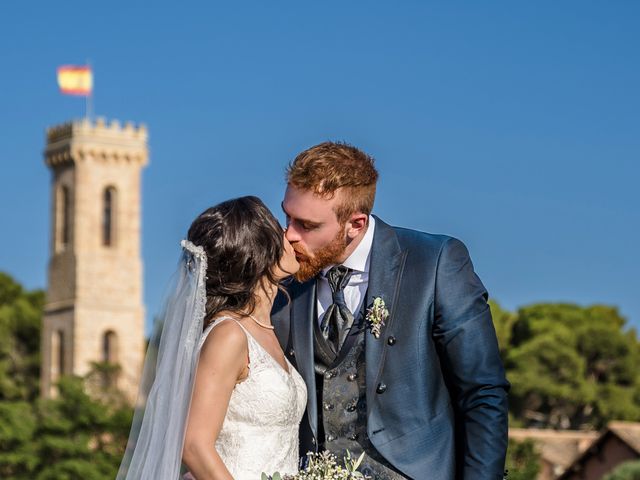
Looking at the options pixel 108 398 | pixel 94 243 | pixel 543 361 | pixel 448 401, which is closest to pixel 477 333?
pixel 448 401

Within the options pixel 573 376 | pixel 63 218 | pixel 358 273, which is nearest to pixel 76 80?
pixel 63 218

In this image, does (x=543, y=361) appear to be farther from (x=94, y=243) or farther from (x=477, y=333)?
(x=477, y=333)

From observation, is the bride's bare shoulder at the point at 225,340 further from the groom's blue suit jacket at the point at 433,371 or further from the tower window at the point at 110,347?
the tower window at the point at 110,347

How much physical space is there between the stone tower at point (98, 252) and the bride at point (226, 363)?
59038mm

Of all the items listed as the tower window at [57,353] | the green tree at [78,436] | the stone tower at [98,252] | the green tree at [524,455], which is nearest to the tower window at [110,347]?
the stone tower at [98,252]

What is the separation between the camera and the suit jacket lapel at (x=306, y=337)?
5.79 metres

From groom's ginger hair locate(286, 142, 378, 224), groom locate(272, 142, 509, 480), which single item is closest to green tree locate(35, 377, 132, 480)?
groom locate(272, 142, 509, 480)

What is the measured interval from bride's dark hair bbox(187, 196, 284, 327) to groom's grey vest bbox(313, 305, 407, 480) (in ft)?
1.27

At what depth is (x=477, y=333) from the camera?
18.2 feet

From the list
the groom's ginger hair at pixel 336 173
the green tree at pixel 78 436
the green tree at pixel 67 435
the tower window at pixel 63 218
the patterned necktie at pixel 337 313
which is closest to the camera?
the groom's ginger hair at pixel 336 173

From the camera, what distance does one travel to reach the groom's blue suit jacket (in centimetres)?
550

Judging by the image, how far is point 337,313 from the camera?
19.3 feet

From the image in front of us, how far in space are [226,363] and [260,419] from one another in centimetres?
33

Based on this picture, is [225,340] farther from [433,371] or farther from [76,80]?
[76,80]
